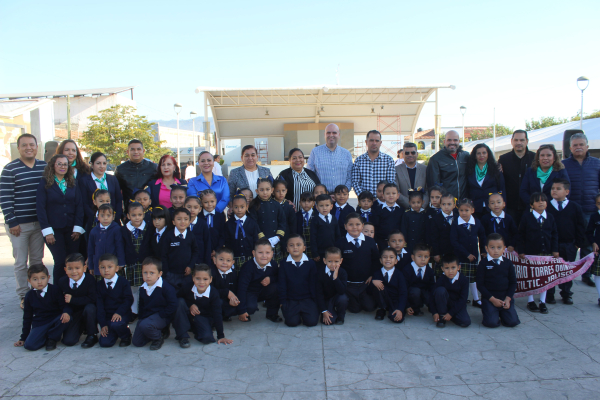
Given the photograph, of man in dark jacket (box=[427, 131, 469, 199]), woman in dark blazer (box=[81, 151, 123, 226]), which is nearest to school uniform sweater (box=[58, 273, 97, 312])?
woman in dark blazer (box=[81, 151, 123, 226])

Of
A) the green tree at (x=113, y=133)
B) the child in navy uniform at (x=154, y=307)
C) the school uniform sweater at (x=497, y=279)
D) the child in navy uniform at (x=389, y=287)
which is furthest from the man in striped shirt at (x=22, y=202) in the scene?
the green tree at (x=113, y=133)

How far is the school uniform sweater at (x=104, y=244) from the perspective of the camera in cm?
401

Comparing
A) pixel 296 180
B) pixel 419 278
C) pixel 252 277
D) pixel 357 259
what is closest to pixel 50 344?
pixel 252 277

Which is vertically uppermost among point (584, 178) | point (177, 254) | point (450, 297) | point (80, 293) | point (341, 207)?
point (584, 178)

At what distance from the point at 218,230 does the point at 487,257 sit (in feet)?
9.24

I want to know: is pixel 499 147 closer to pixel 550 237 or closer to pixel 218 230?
pixel 550 237

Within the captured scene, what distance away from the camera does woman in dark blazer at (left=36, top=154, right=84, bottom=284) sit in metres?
4.18

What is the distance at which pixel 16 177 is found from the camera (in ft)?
14.1

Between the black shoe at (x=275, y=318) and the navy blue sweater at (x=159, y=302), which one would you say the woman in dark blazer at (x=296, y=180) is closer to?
the black shoe at (x=275, y=318)

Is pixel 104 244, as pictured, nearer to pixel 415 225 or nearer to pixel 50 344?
pixel 50 344

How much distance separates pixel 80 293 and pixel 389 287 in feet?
9.56

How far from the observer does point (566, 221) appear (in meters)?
4.56

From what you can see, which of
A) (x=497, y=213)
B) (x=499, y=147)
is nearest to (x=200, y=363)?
(x=497, y=213)

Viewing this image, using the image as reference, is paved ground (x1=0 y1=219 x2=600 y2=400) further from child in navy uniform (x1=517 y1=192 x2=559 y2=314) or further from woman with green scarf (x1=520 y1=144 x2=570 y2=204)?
woman with green scarf (x1=520 y1=144 x2=570 y2=204)
